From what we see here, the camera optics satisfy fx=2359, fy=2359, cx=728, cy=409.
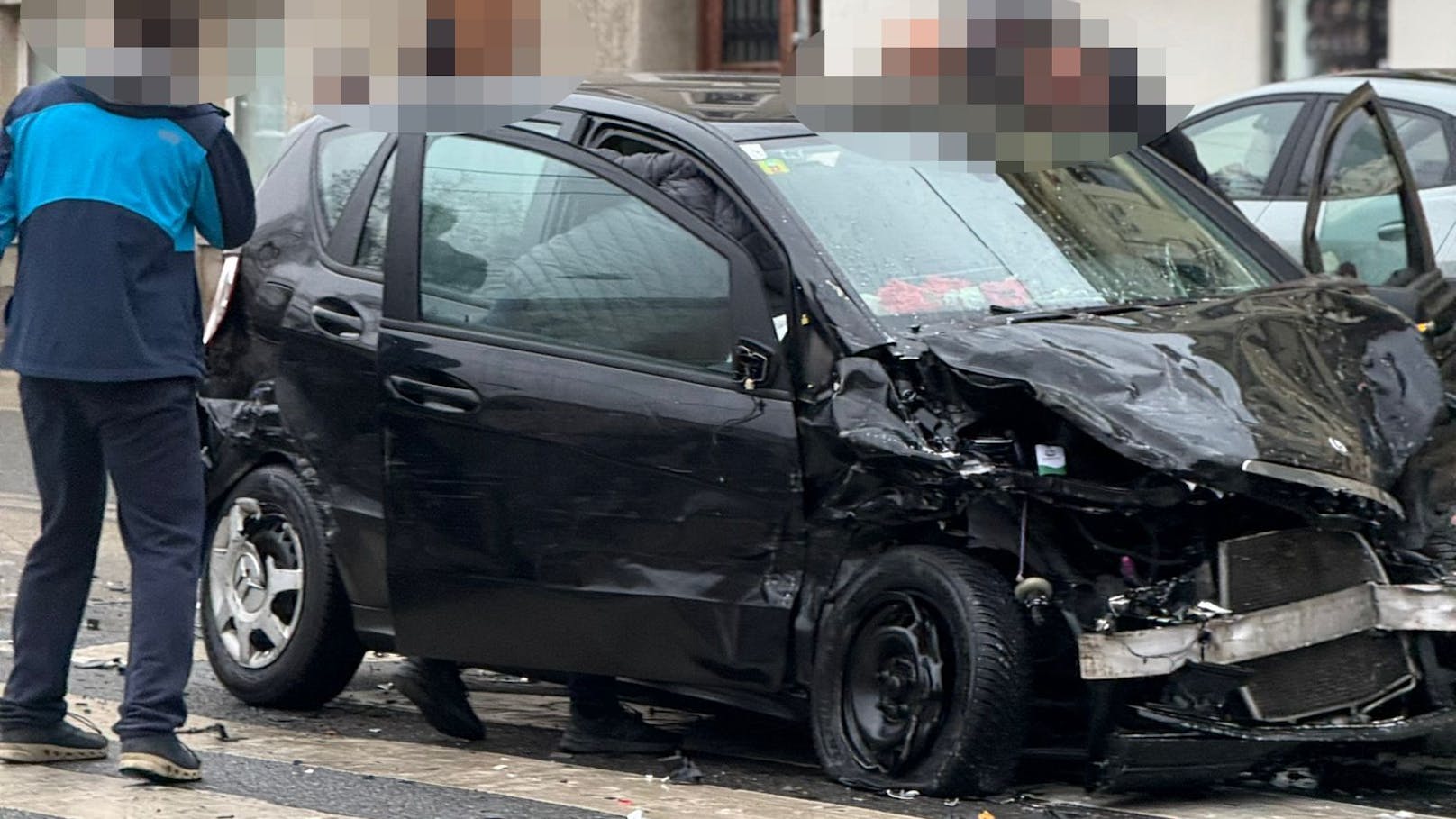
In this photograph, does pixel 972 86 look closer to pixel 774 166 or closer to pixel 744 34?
pixel 774 166

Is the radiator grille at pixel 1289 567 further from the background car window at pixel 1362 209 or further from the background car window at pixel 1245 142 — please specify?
the background car window at pixel 1245 142

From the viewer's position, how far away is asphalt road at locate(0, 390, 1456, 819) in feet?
17.4

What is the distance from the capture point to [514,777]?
229 inches

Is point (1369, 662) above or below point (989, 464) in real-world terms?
below

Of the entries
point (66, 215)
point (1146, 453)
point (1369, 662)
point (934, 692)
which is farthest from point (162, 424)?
point (1369, 662)

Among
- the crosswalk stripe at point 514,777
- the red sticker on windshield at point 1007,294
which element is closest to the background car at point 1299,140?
the red sticker on windshield at point 1007,294

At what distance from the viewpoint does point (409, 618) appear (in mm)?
6258

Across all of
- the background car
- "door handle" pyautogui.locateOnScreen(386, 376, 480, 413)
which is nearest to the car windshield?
"door handle" pyautogui.locateOnScreen(386, 376, 480, 413)

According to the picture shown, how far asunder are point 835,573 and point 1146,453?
34.4 inches

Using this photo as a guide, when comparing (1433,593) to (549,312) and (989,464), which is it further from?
(549,312)

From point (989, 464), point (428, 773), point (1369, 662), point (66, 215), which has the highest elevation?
A: point (66, 215)

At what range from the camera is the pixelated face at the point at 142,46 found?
218 inches

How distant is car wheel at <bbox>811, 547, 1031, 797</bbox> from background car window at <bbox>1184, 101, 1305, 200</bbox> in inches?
208

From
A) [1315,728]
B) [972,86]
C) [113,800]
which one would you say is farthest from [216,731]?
[1315,728]
